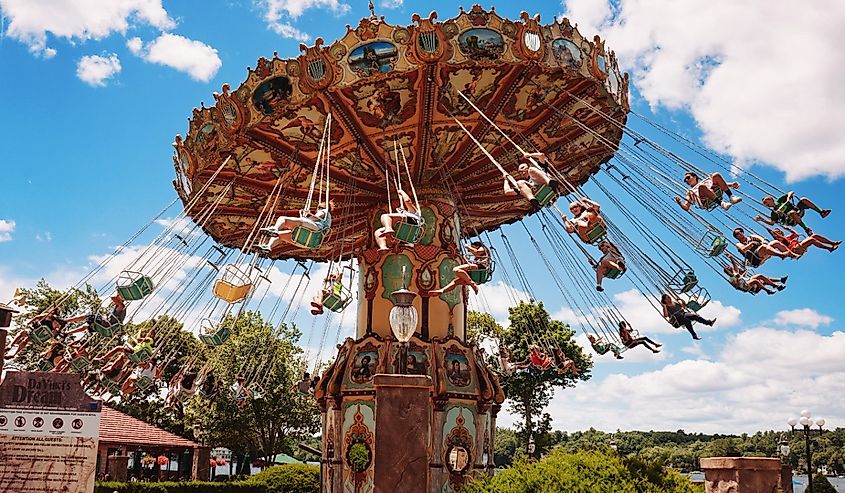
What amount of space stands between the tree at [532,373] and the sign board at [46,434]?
28.4 meters

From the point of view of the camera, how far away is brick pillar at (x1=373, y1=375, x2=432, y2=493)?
671 cm

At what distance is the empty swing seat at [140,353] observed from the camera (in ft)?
46.6

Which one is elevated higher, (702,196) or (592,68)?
(592,68)

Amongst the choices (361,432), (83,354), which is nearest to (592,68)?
(361,432)

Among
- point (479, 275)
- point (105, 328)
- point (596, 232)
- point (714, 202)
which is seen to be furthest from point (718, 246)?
point (105, 328)

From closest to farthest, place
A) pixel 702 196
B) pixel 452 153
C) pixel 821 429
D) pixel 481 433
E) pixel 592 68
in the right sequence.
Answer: pixel 702 196
pixel 592 68
pixel 481 433
pixel 452 153
pixel 821 429

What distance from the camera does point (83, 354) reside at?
14.5 m

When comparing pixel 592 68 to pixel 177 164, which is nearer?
pixel 592 68

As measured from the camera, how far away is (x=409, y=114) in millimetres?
12844

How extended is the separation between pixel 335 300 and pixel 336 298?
0.04 meters

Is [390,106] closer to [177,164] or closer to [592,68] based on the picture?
[592,68]

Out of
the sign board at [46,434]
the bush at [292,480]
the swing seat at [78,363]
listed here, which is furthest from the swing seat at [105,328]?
the bush at [292,480]

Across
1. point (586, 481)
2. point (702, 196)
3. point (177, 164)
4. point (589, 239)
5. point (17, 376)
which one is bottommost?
point (586, 481)

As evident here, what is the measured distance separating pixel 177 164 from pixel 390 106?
4.96m
